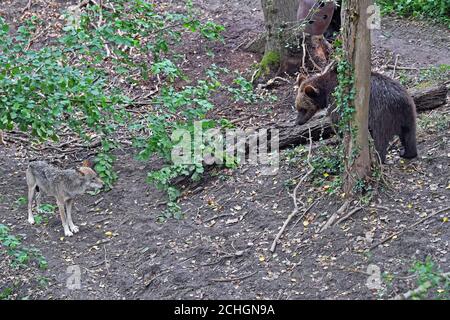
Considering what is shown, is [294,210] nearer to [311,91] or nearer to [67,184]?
[311,91]

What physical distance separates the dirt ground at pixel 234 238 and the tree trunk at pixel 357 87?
0.42 meters

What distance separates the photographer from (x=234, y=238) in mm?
8258

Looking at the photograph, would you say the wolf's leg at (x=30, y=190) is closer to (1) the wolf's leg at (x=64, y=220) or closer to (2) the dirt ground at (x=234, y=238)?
(2) the dirt ground at (x=234, y=238)

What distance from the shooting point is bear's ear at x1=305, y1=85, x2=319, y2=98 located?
967 cm

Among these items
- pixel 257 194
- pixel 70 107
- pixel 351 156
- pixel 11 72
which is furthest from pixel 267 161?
pixel 11 72

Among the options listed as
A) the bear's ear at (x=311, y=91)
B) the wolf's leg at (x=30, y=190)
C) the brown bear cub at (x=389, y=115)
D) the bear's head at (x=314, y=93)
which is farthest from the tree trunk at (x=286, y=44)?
the wolf's leg at (x=30, y=190)

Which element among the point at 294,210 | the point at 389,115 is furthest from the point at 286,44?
the point at 294,210

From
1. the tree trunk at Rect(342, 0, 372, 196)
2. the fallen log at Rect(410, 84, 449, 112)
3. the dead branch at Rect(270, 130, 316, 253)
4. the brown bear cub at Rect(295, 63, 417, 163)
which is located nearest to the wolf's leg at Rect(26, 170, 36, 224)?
the dead branch at Rect(270, 130, 316, 253)

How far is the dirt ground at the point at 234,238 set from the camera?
280 inches

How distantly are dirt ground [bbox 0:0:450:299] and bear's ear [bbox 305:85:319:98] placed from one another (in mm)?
1068

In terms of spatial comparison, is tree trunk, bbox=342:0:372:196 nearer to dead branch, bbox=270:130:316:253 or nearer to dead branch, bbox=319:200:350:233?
dead branch, bbox=319:200:350:233

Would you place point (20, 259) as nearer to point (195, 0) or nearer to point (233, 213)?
point (233, 213)

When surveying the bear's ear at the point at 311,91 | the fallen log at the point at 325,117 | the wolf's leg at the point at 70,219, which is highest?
the bear's ear at the point at 311,91

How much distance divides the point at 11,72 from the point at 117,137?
3.21 metres
